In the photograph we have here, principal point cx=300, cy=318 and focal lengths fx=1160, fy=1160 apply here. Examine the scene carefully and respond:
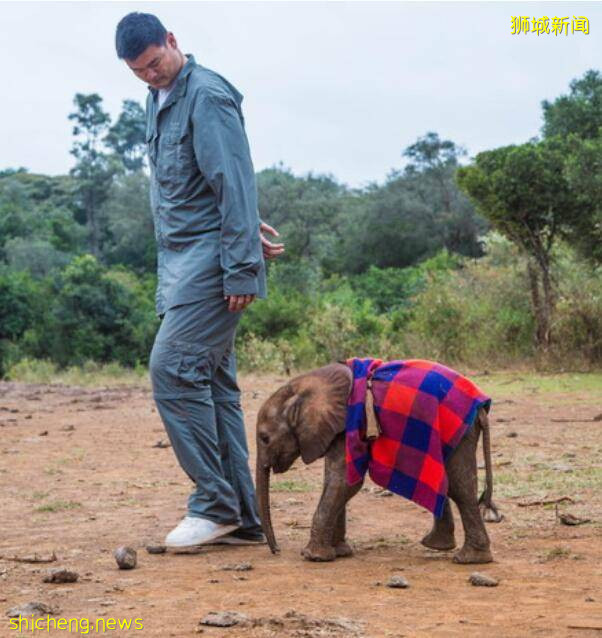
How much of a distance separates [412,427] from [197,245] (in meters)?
1.23

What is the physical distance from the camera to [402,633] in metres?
3.44

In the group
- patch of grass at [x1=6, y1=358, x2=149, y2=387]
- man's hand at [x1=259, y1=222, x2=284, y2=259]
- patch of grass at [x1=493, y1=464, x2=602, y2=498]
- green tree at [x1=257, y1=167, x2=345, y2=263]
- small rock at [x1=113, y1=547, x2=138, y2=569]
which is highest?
green tree at [x1=257, y1=167, x2=345, y2=263]

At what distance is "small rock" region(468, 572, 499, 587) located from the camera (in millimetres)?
4098

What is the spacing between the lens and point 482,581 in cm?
410

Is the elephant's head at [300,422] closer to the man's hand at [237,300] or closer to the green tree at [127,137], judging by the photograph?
the man's hand at [237,300]

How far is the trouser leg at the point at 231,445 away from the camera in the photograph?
17.2ft

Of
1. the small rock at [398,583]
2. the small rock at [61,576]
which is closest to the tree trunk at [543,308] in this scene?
the small rock at [398,583]

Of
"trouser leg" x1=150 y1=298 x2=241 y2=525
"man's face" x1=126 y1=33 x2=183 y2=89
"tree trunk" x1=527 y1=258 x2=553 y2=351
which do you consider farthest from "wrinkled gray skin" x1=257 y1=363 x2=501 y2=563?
"tree trunk" x1=527 y1=258 x2=553 y2=351

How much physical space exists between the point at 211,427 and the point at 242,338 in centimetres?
2268

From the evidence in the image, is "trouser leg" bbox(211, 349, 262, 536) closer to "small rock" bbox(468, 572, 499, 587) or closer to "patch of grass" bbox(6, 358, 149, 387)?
"small rock" bbox(468, 572, 499, 587)

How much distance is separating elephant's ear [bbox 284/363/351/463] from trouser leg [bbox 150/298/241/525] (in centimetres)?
42

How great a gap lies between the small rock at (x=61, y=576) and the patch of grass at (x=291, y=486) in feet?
8.39

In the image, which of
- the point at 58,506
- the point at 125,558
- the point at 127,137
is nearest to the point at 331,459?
the point at 125,558

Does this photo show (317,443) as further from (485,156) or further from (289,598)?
(485,156)
